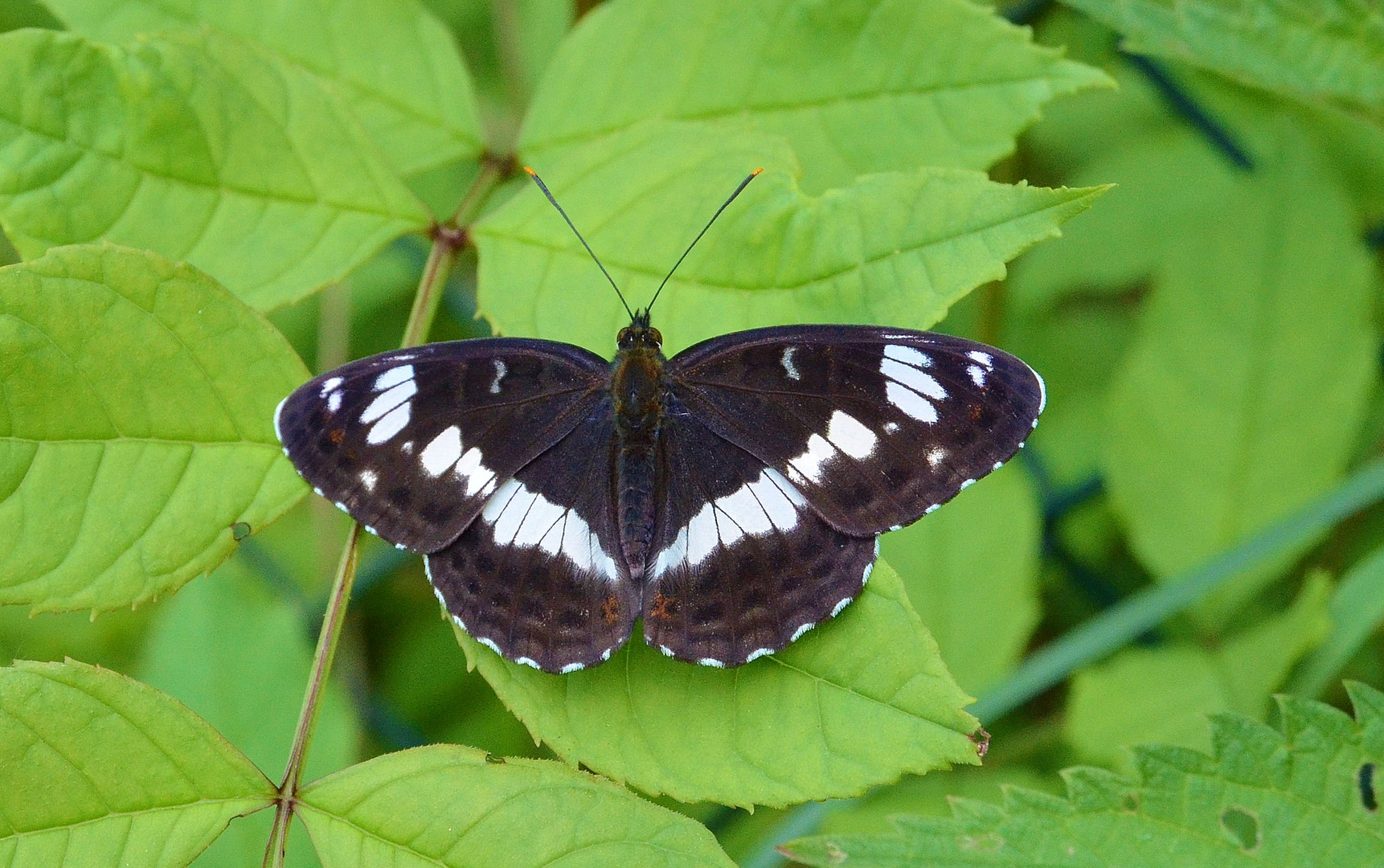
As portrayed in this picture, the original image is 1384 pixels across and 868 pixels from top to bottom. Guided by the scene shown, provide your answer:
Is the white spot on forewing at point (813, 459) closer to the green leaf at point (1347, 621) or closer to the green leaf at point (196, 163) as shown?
the green leaf at point (196, 163)

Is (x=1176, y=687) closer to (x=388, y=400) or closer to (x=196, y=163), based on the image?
(x=388, y=400)

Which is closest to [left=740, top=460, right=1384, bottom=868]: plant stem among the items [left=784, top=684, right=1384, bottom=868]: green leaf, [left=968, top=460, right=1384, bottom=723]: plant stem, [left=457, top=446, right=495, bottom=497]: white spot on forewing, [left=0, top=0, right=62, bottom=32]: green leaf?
[left=968, top=460, right=1384, bottom=723]: plant stem

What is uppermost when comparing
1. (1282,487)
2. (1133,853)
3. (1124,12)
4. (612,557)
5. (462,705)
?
(1124,12)

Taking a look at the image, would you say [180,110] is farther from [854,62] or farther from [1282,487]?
[1282,487]

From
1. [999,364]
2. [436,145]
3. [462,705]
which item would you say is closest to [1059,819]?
[999,364]

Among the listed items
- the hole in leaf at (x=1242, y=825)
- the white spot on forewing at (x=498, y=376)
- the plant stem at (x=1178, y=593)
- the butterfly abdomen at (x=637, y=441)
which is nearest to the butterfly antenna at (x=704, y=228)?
the butterfly abdomen at (x=637, y=441)

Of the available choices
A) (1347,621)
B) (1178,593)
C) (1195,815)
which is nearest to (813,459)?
(1195,815)
